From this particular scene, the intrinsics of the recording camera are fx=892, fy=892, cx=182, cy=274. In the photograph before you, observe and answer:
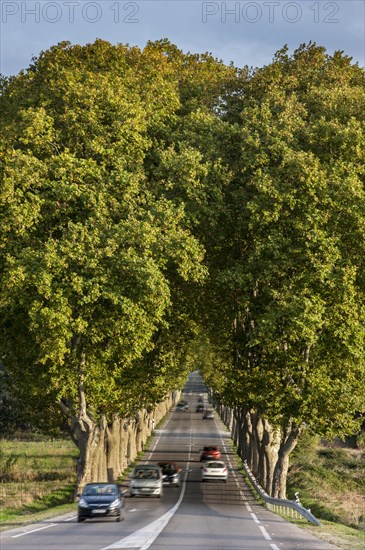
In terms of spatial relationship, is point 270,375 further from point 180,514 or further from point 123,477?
point 123,477

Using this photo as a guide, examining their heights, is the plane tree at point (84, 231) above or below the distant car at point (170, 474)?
above

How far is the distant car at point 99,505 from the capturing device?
31016mm

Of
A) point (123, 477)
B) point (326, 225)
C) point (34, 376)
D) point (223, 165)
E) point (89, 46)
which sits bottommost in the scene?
point (123, 477)

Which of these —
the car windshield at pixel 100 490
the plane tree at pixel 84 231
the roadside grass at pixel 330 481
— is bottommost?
the roadside grass at pixel 330 481

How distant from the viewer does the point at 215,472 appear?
62688mm

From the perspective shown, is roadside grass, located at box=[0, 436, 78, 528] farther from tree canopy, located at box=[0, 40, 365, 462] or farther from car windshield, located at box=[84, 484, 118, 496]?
tree canopy, located at box=[0, 40, 365, 462]

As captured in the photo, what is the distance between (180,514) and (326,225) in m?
14.2

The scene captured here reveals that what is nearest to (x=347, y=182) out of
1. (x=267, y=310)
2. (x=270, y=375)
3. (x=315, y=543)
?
(x=267, y=310)

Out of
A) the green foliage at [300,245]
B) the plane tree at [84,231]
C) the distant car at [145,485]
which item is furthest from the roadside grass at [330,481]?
the plane tree at [84,231]

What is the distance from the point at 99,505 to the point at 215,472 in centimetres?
3261

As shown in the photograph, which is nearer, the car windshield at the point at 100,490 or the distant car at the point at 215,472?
the car windshield at the point at 100,490

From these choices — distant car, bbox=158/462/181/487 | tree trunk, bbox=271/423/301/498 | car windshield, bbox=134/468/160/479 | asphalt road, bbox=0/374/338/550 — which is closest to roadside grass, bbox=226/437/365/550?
asphalt road, bbox=0/374/338/550

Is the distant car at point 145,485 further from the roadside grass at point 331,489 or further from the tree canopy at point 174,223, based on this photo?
the tree canopy at point 174,223

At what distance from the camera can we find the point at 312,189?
127ft
